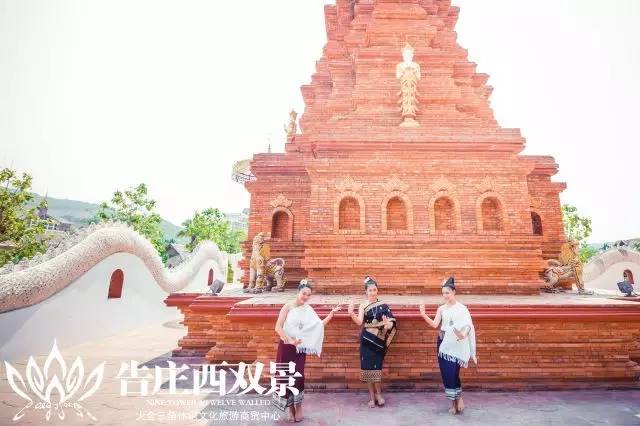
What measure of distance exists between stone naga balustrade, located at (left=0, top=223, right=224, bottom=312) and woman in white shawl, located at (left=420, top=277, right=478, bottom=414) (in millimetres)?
8689

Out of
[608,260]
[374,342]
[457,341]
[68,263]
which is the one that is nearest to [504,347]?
[457,341]

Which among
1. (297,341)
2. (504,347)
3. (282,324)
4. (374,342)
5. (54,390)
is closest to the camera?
(297,341)

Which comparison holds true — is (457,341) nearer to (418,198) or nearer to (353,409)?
(353,409)

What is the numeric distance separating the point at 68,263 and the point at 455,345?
971 cm

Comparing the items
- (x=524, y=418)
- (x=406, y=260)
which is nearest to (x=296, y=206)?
(x=406, y=260)

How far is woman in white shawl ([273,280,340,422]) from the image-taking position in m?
4.11

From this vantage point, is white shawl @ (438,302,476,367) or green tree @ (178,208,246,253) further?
green tree @ (178,208,246,253)

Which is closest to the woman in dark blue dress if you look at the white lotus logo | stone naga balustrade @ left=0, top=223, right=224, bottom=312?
the white lotus logo

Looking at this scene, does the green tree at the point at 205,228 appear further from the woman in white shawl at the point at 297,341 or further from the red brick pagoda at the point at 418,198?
the woman in white shawl at the point at 297,341

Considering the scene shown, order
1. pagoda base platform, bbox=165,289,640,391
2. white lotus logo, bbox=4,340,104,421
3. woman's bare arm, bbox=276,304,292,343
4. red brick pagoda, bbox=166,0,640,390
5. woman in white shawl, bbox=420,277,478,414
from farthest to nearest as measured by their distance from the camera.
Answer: red brick pagoda, bbox=166,0,640,390 → pagoda base platform, bbox=165,289,640,391 → white lotus logo, bbox=4,340,104,421 → woman in white shawl, bbox=420,277,478,414 → woman's bare arm, bbox=276,304,292,343

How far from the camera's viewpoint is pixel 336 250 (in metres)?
7.81

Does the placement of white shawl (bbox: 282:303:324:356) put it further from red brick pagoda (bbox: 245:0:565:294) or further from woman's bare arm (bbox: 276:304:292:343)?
red brick pagoda (bbox: 245:0:565:294)

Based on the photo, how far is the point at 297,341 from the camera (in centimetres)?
410

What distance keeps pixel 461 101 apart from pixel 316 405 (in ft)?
30.8
